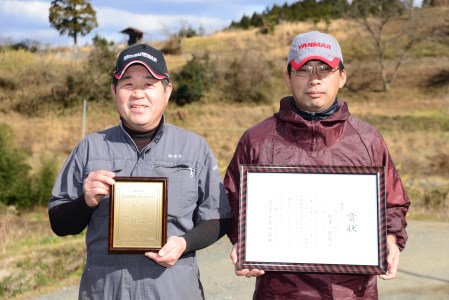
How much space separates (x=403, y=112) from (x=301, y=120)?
98.2 ft

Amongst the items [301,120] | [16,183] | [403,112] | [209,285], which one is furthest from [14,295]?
[403,112]

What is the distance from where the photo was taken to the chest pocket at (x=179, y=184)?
276 centimetres

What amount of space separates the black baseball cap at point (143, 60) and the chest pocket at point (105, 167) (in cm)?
39

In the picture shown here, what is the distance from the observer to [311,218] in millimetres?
2738

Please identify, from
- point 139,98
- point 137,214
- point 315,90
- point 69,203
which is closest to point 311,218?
point 315,90

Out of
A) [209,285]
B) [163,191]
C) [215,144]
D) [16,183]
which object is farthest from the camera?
[215,144]

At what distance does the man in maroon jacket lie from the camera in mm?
Answer: 2818

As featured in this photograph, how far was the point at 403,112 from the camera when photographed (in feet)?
103

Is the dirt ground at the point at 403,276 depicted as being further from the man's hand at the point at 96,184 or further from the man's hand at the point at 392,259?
the man's hand at the point at 96,184

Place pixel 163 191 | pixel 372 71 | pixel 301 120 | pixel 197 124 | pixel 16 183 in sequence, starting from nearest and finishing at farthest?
pixel 163 191
pixel 301 120
pixel 16 183
pixel 197 124
pixel 372 71

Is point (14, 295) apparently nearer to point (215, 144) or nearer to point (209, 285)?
point (209, 285)

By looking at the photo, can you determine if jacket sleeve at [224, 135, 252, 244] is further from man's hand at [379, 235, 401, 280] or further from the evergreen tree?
the evergreen tree

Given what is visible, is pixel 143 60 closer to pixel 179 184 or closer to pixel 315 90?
pixel 179 184

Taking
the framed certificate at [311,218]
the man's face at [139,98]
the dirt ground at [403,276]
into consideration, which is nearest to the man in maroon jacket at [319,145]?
the framed certificate at [311,218]
